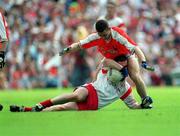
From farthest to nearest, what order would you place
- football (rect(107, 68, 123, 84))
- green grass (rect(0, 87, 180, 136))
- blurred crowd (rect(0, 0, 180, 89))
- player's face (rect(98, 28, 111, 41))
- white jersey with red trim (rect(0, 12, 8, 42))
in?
blurred crowd (rect(0, 0, 180, 89)) < white jersey with red trim (rect(0, 12, 8, 42)) < football (rect(107, 68, 123, 84)) < player's face (rect(98, 28, 111, 41)) < green grass (rect(0, 87, 180, 136))

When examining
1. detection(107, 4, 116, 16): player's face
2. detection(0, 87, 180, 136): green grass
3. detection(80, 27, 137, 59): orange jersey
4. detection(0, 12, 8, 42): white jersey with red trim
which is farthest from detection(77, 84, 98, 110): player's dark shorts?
detection(107, 4, 116, 16): player's face

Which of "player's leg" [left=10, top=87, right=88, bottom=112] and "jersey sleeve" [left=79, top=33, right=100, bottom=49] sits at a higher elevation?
"jersey sleeve" [left=79, top=33, right=100, bottom=49]

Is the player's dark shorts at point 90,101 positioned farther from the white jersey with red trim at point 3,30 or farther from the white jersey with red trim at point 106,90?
the white jersey with red trim at point 3,30

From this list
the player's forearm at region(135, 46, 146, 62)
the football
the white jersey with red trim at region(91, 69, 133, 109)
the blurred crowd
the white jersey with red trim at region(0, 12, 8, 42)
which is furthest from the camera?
the blurred crowd

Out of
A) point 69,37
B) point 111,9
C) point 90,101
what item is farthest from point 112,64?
point 69,37

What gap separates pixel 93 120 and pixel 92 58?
16.9 meters

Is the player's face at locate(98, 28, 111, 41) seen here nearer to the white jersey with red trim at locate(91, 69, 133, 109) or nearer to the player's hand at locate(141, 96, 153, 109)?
the white jersey with red trim at locate(91, 69, 133, 109)

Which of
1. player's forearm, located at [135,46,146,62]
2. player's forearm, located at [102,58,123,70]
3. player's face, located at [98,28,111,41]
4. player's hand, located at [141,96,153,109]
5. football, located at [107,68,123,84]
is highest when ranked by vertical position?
player's face, located at [98,28,111,41]

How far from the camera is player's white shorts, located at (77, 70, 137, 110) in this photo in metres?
14.8

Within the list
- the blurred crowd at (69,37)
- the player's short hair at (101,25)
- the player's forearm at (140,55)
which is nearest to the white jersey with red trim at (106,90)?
the player's forearm at (140,55)

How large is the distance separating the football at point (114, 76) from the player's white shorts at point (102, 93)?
0.14m

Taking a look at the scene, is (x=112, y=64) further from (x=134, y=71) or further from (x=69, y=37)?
(x=69, y=37)

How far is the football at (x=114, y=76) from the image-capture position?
14702mm

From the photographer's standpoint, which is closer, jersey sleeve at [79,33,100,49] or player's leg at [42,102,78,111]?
jersey sleeve at [79,33,100,49]
